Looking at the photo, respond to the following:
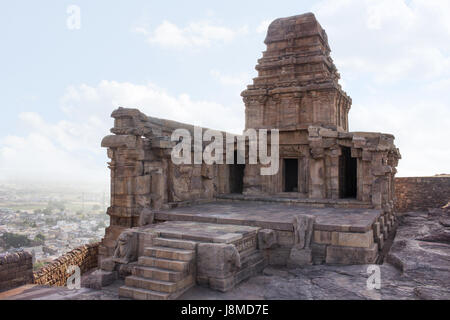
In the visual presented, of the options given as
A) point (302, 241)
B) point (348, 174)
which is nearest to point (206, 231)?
point (302, 241)

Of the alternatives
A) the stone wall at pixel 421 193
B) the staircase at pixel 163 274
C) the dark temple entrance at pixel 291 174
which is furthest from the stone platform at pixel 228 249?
the stone wall at pixel 421 193

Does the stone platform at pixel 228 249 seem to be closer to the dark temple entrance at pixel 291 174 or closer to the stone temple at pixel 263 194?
the stone temple at pixel 263 194

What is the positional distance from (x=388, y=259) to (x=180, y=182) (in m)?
6.47

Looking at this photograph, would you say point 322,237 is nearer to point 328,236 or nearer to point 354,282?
point 328,236

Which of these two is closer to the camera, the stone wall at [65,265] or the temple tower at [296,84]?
the stone wall at [65,265]

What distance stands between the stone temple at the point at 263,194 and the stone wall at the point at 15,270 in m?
1.52

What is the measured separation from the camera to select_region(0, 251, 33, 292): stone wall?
6461 millimetres

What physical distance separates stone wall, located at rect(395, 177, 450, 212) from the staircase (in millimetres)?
15989

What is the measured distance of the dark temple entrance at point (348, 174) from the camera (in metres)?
13.8

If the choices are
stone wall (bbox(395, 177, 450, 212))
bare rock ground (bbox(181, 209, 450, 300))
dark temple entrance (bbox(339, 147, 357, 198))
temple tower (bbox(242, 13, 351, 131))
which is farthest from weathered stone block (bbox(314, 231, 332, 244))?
stone wall (bbox(395, 177, 450, 212))

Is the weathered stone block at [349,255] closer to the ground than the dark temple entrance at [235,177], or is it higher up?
closer to the ground

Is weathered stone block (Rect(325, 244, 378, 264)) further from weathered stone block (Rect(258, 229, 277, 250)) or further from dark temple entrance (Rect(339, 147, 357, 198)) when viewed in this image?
dark temple entrance (Rect(339, 147, 357, 198))
